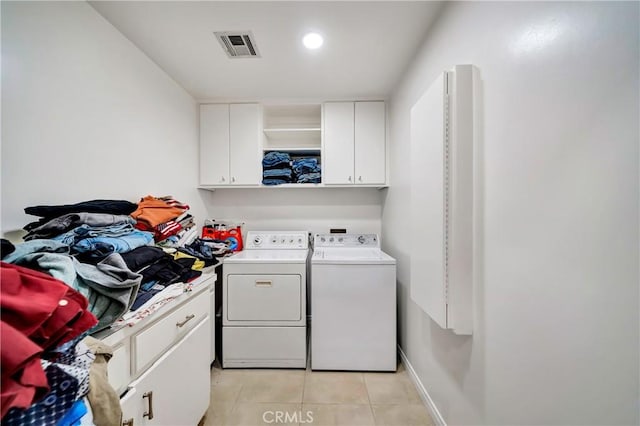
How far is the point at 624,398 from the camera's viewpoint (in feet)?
1.78

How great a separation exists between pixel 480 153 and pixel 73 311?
4.61 ft

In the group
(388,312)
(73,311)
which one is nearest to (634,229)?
(73,311)

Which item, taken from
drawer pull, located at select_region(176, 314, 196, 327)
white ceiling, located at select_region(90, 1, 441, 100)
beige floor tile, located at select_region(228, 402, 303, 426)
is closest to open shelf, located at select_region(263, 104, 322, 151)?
white ceiling, located at select_region(90, 1, 441, 100)

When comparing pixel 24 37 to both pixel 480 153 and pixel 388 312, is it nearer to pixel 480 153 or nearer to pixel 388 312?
pixel 480 153

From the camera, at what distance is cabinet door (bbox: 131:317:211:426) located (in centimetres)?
91

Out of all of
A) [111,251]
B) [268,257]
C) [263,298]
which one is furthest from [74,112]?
[263,298]

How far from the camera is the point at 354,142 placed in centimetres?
229

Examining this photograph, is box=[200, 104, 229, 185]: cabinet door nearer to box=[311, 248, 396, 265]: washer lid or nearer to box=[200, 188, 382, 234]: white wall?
box=[200, 188, 382, 234]: white wall

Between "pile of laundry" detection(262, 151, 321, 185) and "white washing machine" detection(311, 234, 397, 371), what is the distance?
905mm

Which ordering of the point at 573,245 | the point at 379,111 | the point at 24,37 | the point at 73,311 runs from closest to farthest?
the point at 73,311, the point at 573,245, the point at 24,37, the point at 379,111

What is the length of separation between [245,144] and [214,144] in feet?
1.04

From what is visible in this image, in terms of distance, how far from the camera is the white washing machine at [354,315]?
1.85m

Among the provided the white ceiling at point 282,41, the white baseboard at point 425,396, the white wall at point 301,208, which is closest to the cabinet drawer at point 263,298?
the white wall at point 301,208

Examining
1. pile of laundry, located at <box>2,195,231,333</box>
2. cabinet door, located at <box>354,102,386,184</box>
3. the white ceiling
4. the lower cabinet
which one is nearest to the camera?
pile of laundry, located at <box>2,195,231,333</box>
